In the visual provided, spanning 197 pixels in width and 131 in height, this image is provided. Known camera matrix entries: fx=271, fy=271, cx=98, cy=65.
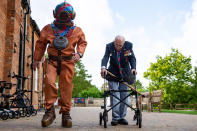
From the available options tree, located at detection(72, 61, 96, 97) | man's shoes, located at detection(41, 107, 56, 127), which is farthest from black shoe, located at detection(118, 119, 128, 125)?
tree, located at detection(72, 61, 96, 97)

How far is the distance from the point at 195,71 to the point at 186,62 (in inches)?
150

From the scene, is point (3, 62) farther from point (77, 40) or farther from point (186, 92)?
point (186, 92)

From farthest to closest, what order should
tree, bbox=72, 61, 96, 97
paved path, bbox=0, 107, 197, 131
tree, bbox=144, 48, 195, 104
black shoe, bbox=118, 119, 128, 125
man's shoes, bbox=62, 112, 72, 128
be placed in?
1. tree, bbox=72, 61, 96, 97
2. tree, bbox=144, 48, 195, 104
3. black shoe, bbox=118, 119, 128, 125
4. man's shoes, bbox=62, 112, 72, 128
5. paved path, bbox=0, 107, 197, 131

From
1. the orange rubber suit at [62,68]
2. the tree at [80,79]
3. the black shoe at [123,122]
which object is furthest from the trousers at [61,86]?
the tree at [80,79]

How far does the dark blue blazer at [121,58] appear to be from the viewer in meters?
6.05

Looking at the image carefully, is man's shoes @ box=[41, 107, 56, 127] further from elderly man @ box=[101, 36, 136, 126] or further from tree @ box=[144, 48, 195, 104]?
tree @ box=[144, 48, 195, 104]

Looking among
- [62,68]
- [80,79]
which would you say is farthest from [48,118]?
[80,79]

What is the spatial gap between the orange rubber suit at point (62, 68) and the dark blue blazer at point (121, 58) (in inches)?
33.8

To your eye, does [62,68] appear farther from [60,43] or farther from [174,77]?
[174,77]

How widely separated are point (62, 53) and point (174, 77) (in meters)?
37.9

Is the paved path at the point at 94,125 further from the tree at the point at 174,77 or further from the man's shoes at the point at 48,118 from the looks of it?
the tree at the point at 174,77

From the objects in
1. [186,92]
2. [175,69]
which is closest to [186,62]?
[175,69]

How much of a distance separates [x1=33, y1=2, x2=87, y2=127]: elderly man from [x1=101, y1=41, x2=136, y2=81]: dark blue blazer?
0.90 metres

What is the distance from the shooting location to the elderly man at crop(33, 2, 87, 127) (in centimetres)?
500
